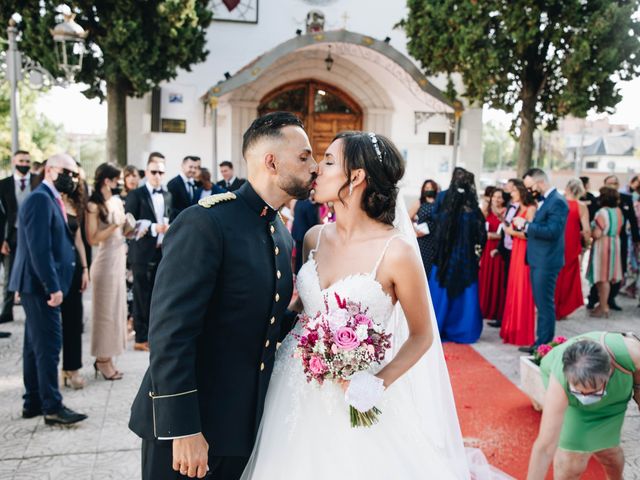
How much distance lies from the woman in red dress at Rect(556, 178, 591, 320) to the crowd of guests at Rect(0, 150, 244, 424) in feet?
17.1

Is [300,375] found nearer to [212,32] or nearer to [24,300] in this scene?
[24,300]

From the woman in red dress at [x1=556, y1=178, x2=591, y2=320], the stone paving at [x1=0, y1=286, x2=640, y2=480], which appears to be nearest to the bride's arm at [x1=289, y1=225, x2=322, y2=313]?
the stone paving at [x1=0, y1=286, x2=640, y2=480]

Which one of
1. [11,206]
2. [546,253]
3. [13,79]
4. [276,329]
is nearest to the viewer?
[276,329]

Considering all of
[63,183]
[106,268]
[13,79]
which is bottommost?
[106,268]

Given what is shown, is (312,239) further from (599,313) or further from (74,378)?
(599,313)

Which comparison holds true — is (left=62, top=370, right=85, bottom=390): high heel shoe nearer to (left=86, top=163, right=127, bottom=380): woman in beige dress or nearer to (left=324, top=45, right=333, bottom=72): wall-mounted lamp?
(left=86, top=163, right=127, bottom=380): woman in beige dress

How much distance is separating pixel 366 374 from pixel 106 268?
144 inches

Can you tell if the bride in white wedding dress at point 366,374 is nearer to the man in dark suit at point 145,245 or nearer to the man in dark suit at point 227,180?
the man in dark suit at point 145,245

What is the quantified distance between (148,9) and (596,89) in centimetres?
909

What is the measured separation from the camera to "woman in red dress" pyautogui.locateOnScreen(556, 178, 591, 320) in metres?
7.73

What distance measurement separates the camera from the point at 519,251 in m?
6.74

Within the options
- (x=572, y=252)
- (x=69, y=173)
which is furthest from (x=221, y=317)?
(x=572, y=252)

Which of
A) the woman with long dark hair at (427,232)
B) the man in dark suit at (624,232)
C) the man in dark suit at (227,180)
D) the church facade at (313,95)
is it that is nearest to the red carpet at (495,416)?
the woman with long dark hair at (427,232)

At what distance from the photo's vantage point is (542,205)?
6078mm
